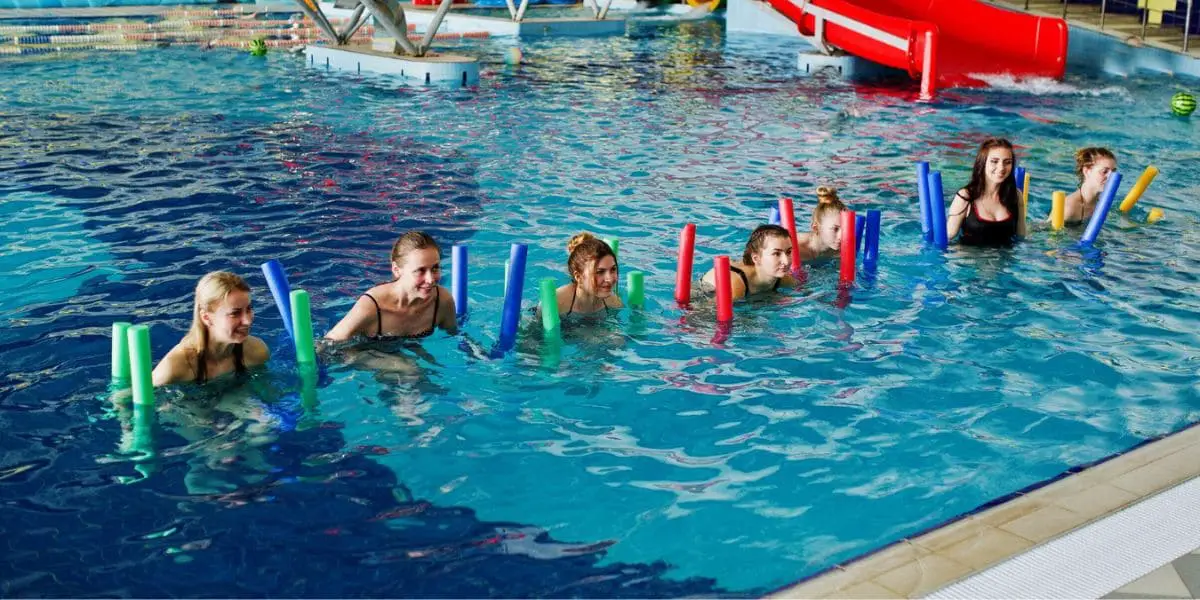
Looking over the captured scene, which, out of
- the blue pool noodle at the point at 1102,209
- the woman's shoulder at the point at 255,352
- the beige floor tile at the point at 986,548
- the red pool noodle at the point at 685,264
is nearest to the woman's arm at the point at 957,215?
the blue pool noodle at the point at 1102,209

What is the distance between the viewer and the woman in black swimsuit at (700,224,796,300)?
687 centimetres

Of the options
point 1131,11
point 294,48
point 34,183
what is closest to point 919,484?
point 34,183

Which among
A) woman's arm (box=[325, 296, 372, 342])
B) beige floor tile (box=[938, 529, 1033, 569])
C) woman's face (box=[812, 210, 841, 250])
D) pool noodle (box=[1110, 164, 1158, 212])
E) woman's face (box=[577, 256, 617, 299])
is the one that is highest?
pool noodle (box=[1110, 164, 1158, 212])

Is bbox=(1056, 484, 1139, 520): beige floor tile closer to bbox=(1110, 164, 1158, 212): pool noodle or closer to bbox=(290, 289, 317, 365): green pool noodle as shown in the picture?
bbox=(290, 289, 317, 365): green pool noodle

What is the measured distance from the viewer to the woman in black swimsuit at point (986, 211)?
28.3 feet

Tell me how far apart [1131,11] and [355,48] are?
→ 1314cm

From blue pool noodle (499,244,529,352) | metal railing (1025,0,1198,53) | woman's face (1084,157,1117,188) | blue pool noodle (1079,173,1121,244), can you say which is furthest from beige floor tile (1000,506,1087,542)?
metal railing (1025,0,1198,53)

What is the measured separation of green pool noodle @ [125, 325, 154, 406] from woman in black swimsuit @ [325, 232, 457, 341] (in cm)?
122

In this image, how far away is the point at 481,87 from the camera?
15.9 metres

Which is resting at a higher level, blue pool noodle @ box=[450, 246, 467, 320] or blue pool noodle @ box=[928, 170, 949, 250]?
blue pool noodle @ box=[928, 170, 949, 250]

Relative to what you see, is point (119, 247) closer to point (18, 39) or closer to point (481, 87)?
point (481, 87)

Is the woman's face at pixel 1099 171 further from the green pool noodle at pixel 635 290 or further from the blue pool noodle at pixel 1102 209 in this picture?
the green pool noodle at pixel 635 290

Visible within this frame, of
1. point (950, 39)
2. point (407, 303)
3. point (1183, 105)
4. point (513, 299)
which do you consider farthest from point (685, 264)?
Result: point (950, 39)

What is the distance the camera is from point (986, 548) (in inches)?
169
